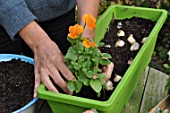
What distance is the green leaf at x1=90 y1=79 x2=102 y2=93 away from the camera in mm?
1023

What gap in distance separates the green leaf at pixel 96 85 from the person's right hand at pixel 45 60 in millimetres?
65

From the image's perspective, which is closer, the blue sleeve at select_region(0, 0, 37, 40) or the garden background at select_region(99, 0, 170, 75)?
the blue sleeve at select_region(0, 0, 37, 40)

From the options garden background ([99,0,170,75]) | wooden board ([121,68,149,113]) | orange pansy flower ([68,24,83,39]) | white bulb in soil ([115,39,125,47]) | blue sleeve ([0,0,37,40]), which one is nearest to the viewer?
orange pansy flower ([68,24,83,39])

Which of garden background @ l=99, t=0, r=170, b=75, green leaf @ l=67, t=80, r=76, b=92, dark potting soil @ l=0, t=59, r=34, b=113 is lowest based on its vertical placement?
garden background @ l=99, t=0, r=170, b=75

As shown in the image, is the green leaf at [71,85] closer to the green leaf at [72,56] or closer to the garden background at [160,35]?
the green leaf at [72,56]

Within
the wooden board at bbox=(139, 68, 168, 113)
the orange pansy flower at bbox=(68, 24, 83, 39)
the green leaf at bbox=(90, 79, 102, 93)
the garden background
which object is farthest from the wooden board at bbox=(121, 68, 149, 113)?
the garden background

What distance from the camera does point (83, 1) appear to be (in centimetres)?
141

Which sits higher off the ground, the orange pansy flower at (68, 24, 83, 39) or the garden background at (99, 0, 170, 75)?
the orange pansy flower at (68, 24, 83, 39)

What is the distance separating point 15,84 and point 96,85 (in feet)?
0.98

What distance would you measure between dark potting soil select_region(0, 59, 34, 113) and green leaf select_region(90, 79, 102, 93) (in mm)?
210

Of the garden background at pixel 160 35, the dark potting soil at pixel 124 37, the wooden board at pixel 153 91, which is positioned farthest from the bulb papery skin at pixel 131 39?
the garden background at pixel 160 35

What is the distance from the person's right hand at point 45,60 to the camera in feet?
3.45

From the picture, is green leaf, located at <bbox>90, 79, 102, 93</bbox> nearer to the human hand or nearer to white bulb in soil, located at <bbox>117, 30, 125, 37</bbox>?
the human hand

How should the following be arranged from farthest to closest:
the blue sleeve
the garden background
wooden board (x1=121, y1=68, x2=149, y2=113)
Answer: the garden background, wooden board (x1=121, y1=68, x2=149, y2=113), the blue sleeve
